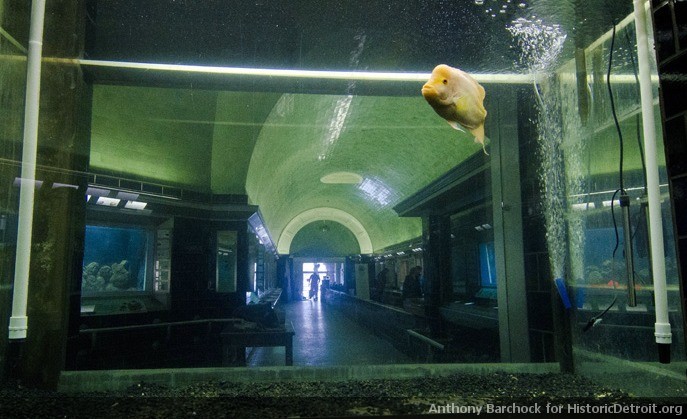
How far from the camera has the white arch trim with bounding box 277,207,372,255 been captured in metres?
5.04

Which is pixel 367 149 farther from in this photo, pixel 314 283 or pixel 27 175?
pixel 27 175

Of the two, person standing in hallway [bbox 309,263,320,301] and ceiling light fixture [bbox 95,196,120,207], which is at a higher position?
ceiling light fixture [bbox 95,196,120,207]

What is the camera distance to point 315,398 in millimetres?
2100

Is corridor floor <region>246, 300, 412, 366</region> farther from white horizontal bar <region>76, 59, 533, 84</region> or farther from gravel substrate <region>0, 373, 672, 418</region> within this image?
white horizontal bar <region>76, 59, 533, 84</region>

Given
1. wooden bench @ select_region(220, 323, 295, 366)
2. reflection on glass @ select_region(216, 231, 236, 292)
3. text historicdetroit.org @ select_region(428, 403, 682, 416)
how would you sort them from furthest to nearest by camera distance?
reflection on glass @ select_region(216, 231, 236, 292) → wooden bench @ select_region(220, 323, 295, 366) → text historicdetroit.org @ select_region(428, 403, 682, 416)

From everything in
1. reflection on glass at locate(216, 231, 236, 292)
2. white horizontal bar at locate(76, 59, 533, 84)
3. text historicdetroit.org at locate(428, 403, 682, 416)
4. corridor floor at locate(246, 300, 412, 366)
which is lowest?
corridor floor at locate(246, 300, 412, 366)

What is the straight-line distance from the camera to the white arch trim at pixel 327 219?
504 cm

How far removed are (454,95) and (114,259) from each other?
339 cm

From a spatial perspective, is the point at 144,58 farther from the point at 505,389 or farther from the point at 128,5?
the point at 505,389

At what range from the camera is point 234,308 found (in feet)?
13.1

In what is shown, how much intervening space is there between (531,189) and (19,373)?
438 cm

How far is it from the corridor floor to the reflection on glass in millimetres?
704

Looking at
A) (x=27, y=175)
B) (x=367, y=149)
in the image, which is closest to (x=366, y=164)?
(x=367, y=149)

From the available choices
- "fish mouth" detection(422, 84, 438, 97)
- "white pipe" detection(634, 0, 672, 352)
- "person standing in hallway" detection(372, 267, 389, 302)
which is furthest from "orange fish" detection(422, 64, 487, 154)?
"person standing in hallway" detection(372, 267, 389, 302)
